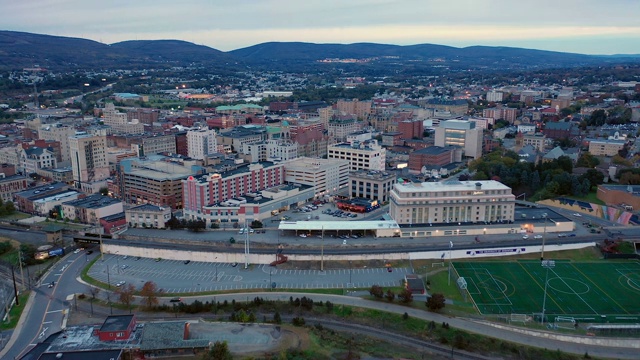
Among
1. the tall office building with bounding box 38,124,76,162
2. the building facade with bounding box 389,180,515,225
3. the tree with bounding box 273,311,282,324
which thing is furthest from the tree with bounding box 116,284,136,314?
the tall office building with bounding box 38,124,76,162

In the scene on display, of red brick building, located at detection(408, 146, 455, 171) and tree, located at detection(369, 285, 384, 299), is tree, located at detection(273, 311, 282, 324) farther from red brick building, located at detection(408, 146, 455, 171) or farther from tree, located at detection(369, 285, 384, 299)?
red brick building, located at detection(408, 146, 455, 171)

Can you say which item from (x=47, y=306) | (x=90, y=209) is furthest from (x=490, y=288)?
(x=90, y=209)

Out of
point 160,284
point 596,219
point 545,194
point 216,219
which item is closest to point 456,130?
point 545,194

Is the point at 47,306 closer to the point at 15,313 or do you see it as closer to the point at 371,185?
the point at 15,313

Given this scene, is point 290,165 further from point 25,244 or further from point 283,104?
point 283,104

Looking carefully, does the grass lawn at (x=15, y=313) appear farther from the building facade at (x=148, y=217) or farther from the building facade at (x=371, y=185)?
the building facade at (x=371, y=185)

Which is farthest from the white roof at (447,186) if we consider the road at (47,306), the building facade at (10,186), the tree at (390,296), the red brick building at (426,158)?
the building facade at (10,186)

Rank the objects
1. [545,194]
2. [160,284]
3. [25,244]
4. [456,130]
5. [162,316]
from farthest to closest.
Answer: [456,130]
[545,194]
[25,244]
[160,284]
[162,316]
